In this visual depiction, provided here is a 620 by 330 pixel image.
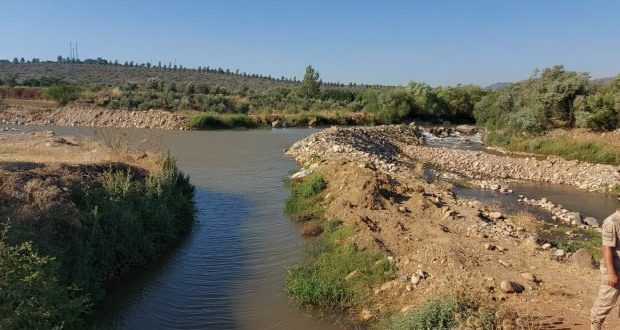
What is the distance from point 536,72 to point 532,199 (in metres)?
23.7

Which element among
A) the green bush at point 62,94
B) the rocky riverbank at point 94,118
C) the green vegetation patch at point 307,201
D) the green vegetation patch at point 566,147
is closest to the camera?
the green vegetation patch at point 307,201

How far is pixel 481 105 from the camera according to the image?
1875 inches

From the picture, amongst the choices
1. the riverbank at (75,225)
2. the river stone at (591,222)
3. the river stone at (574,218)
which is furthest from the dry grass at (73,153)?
the river stone at (591,222)

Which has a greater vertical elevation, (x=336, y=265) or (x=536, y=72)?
(x=536, y=72)

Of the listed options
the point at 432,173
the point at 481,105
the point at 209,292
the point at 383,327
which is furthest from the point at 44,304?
the point at 481,105

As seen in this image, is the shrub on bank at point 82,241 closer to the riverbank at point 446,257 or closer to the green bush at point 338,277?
the green bush at point 338,277

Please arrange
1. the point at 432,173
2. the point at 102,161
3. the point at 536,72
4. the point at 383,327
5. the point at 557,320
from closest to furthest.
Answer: the point at 557,320 → the point at 383,327 → the point at 102,161 → the point at 432,173 → the point at 536,72

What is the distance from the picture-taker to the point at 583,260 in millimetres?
9500

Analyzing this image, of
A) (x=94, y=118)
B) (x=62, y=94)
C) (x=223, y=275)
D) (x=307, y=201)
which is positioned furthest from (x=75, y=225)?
(x=62, y=94)

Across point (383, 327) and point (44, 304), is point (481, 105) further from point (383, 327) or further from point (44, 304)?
point (44, 304)

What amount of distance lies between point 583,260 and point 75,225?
33.5ft

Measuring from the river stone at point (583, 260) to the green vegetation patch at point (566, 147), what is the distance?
1903 centimetres

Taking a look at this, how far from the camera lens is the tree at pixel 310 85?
7888cm

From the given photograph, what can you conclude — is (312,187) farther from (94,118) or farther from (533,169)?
(94,118)
